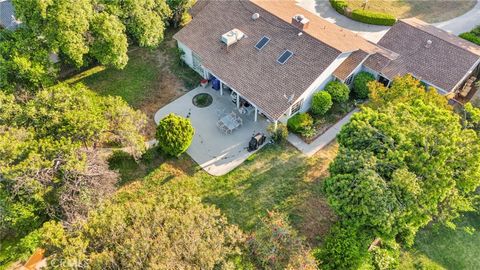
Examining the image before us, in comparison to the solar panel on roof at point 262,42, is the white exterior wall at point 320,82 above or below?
below

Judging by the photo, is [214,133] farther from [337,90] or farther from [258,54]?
[337,90]

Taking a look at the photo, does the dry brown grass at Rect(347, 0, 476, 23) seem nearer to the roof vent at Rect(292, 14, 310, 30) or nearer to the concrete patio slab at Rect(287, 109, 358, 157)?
the roof vent at Rect(292, 14, 310, 30)

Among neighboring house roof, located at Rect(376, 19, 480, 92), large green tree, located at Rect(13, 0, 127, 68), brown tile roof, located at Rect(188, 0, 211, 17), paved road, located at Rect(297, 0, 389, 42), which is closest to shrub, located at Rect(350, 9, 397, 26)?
paved road, located at Rect(297, 0, 389, 42)

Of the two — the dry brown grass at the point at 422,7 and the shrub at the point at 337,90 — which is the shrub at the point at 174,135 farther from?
the dry brown grass at the point at 422,7

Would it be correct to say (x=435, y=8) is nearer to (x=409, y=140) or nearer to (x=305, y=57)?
(x=305, y=57)

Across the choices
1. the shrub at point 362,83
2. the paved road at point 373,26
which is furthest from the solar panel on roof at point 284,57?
the paved road at point 373,26

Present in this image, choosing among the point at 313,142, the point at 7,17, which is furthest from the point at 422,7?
the point at 7,17

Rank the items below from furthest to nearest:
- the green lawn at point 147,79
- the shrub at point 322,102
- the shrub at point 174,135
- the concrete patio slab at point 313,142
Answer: the green lawn at point 147,79 → the shrub at point 322,102 → the concrete patio slab at point 313,142 → the shrub at point 174,135
